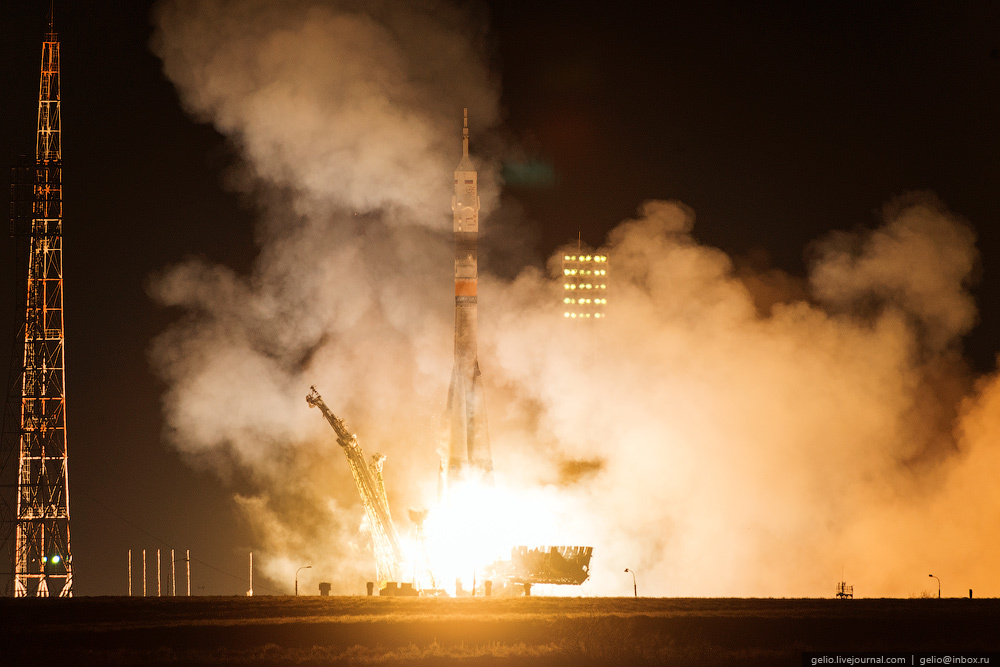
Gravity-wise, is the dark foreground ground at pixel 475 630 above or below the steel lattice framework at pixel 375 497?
below

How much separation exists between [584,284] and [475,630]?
5090cm

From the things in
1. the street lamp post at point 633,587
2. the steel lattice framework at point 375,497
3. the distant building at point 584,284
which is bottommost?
the street lamp post at point 633,587

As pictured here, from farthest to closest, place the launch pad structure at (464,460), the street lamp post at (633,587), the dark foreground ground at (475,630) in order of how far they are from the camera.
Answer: the street lamp post at (633,587)
the launch pad structure at (464,460)
the dark foreground ground at (475,630)

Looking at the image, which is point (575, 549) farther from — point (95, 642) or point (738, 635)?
point (95, 642)

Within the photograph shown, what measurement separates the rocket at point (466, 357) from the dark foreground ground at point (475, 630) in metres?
9.94

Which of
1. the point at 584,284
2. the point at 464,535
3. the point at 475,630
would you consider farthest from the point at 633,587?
the point at 475,630

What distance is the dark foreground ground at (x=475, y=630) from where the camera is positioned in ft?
135

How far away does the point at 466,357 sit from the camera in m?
70.8

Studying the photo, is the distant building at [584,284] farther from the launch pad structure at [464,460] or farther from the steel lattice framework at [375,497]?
the steel lattice framework at [375,497]

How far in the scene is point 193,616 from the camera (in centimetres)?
5597

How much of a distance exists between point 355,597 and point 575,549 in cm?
1212

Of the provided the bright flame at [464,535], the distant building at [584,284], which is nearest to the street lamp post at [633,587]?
the bright flame at [464,535]

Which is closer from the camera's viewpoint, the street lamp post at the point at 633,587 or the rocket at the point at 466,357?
the rocket at the point at 466,357

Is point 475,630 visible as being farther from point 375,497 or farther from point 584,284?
point 584,284
